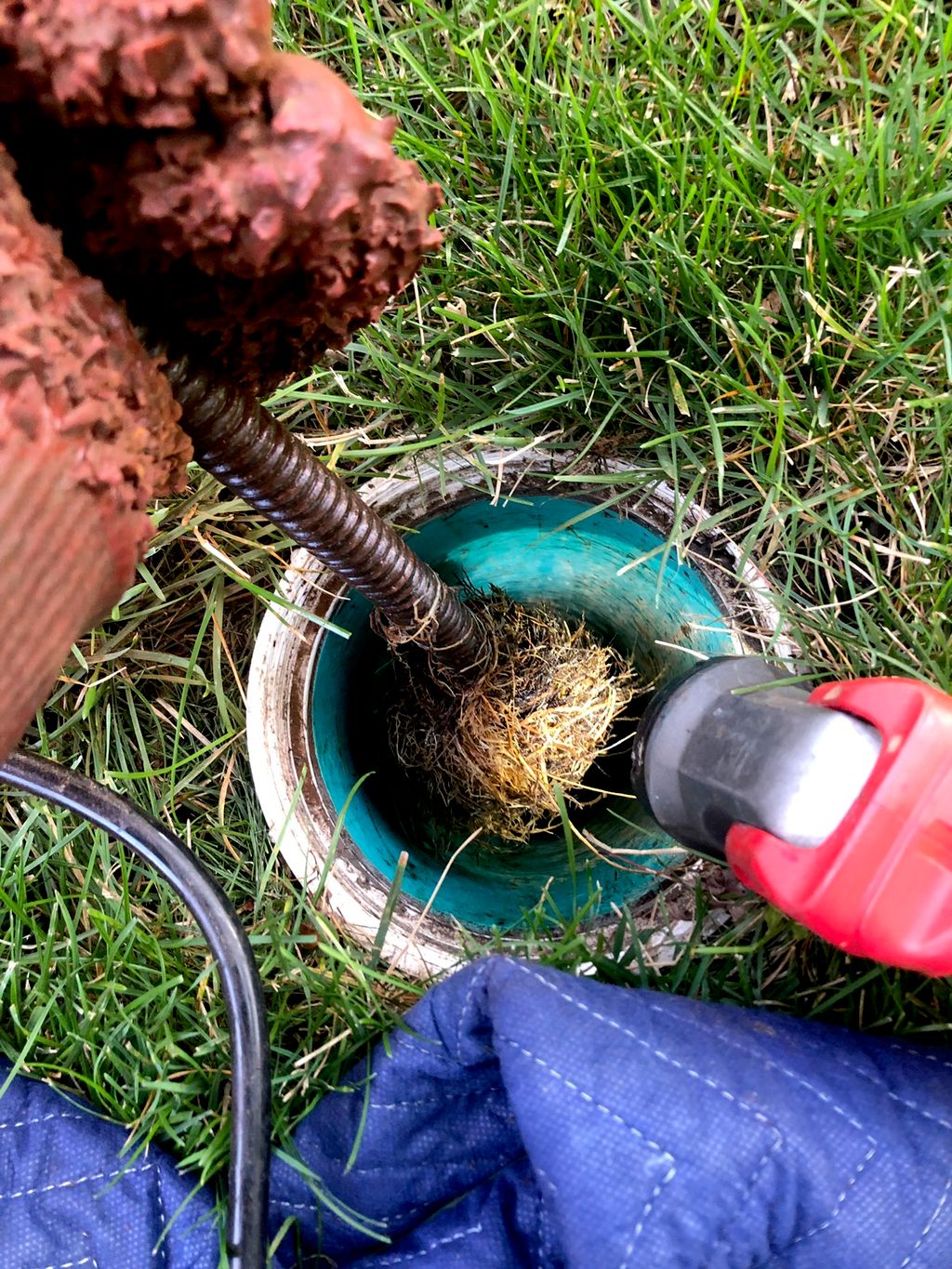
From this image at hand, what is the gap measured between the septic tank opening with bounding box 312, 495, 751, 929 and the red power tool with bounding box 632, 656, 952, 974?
0.92ft

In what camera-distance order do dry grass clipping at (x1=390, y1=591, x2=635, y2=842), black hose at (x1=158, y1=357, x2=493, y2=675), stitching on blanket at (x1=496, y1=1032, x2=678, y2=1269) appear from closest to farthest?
black hose at (x1=158, y1=357, x2=493, y2=675) < stitching on blanket at (x1=496, y1=1032, x2=678, y2=1269) < dry grass clipping at (x1=390, y1=591, x2=635, y2=842)

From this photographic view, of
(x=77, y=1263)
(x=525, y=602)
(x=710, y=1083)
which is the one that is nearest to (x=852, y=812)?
(x=710, y=1083)

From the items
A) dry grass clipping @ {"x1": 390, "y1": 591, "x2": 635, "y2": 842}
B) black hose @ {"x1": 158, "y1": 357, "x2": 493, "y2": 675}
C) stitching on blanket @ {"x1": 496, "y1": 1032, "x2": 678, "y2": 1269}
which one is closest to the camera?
black hose @ {"x1": 158, "y1": 357, "x2": 493, "y2": 675}

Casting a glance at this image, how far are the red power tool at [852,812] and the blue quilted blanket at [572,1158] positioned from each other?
0.54 feet

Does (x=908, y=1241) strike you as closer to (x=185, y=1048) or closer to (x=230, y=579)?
(x=185, y=1048)

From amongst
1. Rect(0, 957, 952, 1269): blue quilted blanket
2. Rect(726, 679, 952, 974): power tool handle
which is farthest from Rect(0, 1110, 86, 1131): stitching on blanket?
Rect(726, 679, 952, 974): power tool handle

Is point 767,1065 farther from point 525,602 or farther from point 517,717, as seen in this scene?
point 525,602

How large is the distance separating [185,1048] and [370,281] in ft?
2.55

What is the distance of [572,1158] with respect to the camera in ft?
2.12

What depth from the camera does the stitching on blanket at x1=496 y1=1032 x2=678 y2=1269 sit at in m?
0.63

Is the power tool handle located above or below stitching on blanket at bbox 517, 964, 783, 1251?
above

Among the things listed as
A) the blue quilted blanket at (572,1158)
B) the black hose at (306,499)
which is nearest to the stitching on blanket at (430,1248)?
the blue quilted blanket at (572,1158)

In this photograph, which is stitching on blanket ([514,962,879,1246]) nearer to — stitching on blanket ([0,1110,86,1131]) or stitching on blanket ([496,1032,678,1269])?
stitching on blanket ([496,1032,678,1269])

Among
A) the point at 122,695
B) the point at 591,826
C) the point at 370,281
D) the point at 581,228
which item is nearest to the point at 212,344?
the point at 370,281
